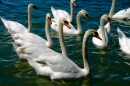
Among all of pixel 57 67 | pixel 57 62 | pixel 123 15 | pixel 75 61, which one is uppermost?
pixel 123 15

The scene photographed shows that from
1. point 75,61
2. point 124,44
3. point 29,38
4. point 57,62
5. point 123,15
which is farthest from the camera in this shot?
point 123,15

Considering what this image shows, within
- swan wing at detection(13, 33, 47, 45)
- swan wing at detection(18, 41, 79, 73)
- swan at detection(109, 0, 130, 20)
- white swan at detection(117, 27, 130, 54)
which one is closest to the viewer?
swan wing at detection(18, 41, 79, 73)

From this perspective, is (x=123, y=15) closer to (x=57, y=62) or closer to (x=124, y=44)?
(x=124, y=44)

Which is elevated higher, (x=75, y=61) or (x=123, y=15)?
(x=123, y=15)

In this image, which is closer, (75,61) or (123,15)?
(75,61)

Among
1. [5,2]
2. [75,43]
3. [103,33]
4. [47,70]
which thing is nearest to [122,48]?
[103,33]

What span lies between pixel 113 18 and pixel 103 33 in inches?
181

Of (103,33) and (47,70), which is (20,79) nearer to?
(47,70)

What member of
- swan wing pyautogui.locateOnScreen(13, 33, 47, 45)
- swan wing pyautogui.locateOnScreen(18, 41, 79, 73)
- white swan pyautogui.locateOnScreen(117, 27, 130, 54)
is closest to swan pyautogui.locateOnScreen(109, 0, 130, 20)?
white swan pyautogui.locateOnScreen(117, 27, 130, 54)

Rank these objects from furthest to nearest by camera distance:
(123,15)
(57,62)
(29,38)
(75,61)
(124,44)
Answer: (123,15) → (124,44) → (29,38) → (75,61) → (57,62)

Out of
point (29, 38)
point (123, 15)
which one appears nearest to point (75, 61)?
point (29, 38)

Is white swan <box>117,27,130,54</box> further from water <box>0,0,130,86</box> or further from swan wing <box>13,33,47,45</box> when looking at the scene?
swan wing <box>13,33,47,45</box>

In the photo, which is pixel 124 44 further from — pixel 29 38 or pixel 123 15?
pixel 123 15

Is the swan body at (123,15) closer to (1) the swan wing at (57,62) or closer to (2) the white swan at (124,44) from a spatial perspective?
(2) the white swan at (124,44)
